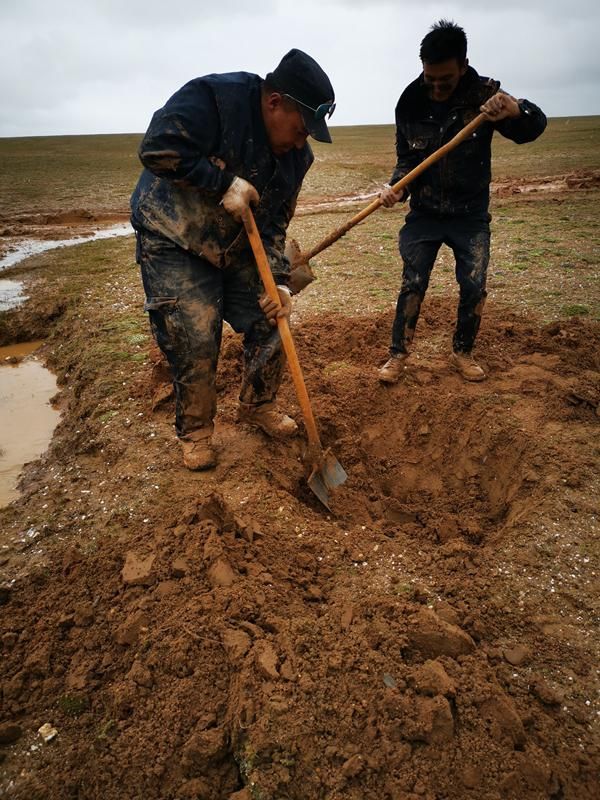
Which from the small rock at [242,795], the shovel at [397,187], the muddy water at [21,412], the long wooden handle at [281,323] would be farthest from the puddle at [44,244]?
the small rock at [242,795]

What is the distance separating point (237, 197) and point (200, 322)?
737mm

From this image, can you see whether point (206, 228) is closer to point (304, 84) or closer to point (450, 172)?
point (304, 84)

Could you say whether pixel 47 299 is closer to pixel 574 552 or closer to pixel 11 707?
pixel 11 707

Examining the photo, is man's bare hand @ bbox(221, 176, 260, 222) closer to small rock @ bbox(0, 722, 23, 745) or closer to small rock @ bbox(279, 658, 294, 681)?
small rock @ bbox(279, 658, 294, 681)

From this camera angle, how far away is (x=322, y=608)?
2.34 m

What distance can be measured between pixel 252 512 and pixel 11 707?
1.37m

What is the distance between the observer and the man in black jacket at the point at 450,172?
327 cm

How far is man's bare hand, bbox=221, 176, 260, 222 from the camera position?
8.60 feet

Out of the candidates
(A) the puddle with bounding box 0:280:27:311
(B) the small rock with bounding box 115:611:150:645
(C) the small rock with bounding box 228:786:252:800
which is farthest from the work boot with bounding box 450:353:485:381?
(A) the puddle with bounding box 0:280:27:311

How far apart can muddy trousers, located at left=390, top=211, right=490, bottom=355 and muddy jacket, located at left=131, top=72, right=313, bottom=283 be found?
1.18 m

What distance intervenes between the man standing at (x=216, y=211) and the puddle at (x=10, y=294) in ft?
16.3

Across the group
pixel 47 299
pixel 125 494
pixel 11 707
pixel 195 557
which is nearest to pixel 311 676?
pixel 195 557

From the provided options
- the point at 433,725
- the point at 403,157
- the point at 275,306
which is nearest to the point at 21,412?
the point at 275,306

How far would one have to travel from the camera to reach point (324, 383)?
4.20 m
